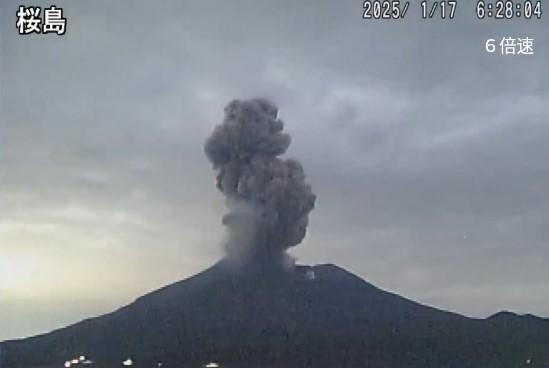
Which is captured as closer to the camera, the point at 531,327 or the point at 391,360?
the point at 391,360

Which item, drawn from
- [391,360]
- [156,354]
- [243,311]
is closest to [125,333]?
[156,354]

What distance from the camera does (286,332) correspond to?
42.8m

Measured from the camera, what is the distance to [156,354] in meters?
39.0

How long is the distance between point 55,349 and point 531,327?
74.3 ft

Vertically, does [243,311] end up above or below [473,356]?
above

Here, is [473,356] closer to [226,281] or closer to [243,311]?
[243,311]

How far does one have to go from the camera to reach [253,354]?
36312 millimetres

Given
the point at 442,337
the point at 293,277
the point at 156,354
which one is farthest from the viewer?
the point at 293,277

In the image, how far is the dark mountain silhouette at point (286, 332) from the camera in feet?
116

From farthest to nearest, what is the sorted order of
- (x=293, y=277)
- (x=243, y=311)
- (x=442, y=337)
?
1. (x=293, y=277)
2. (x=243, y=311)
3. (x=442, y=337)

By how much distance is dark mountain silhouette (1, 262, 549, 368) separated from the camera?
116ft

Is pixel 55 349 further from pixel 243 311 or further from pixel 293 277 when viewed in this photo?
pixel 293 277

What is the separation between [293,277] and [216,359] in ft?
58.5

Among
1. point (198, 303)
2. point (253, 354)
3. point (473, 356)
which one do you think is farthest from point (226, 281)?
point (473, 356)
